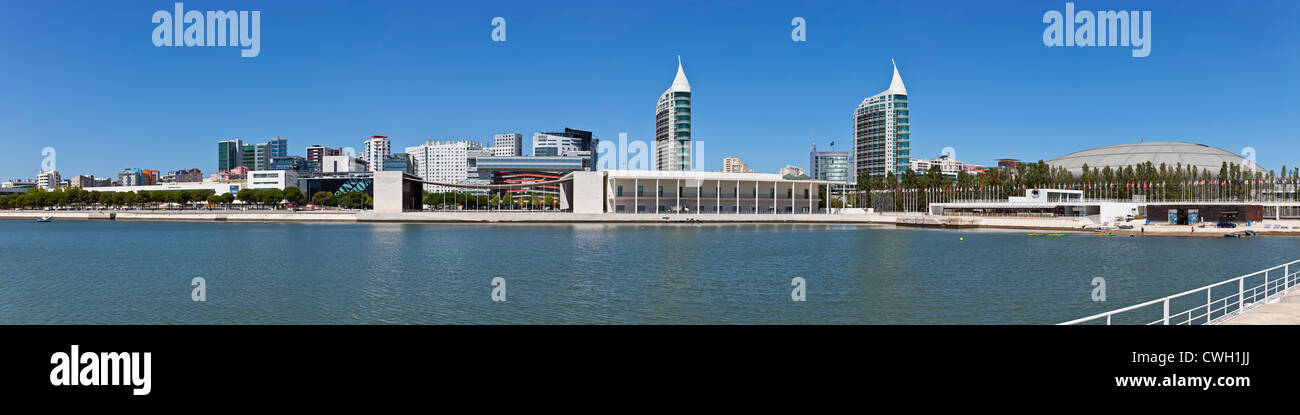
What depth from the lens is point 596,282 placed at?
102 ft

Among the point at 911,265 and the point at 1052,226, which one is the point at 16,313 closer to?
the point at 911,265

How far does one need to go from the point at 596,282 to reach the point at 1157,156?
605 ft

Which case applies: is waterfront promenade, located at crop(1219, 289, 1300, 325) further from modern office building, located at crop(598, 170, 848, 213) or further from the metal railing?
modern office building, located at crop(598, 170, 848, 213)

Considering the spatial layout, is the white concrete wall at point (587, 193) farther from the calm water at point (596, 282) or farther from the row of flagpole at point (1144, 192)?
the calm water at point (596, 282)

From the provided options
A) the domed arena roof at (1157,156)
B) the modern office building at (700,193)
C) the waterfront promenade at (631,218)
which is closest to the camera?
the waterfront promenade at (631,218)

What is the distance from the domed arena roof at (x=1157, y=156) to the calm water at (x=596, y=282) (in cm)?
13100

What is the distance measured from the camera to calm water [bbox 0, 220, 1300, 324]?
22750mm

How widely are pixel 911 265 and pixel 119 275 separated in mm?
42739

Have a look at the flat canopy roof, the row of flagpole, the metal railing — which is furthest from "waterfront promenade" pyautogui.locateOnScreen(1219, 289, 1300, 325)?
the flat canopy roof

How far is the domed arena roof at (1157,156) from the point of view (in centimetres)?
16000

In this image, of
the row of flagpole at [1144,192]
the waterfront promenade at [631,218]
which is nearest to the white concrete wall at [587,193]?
the waterfront promenade at [631,218]

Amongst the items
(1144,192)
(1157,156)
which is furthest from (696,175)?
(1157,156)
